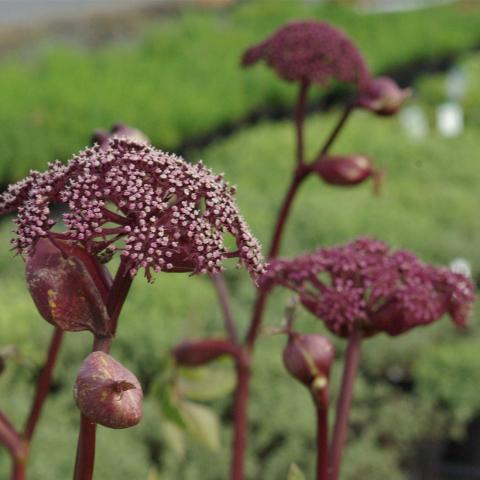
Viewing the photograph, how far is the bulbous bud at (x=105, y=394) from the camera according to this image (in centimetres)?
65

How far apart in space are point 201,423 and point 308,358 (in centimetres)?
90

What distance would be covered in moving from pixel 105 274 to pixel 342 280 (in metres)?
0.34

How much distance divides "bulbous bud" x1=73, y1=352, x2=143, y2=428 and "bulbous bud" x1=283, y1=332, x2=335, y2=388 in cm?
30

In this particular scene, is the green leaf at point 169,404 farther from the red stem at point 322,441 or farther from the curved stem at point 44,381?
the red stem at point 322,441

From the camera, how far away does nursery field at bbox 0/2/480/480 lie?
234cm

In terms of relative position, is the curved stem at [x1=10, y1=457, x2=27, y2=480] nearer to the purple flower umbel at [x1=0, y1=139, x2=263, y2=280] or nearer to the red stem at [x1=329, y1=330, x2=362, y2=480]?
the red stem at [x1=329, y1=330, x2=362, y2=480]

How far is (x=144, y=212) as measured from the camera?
65cm

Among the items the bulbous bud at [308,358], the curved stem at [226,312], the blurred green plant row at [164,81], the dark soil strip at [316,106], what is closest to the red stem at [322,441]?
the bulbous bud at [308,358]

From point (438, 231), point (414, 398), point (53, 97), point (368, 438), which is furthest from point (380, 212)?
point (53, 97)

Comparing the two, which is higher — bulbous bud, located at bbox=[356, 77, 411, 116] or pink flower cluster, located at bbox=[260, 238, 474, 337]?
bulbous bud, located at bbox=[356, 77, 411, 116]

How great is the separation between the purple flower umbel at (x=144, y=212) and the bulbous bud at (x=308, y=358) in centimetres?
26

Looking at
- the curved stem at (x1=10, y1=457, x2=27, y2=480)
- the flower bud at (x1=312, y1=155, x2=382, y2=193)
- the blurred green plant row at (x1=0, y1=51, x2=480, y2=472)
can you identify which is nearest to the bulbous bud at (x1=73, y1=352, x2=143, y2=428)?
the curved stem at (x1=10, y1=457, x2=27, y2=480)

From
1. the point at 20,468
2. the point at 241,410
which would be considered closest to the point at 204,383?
the point at 241,410

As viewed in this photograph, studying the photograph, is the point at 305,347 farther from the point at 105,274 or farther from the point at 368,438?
the point at 368,438
